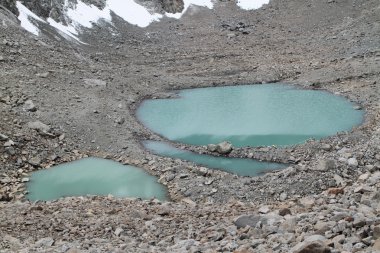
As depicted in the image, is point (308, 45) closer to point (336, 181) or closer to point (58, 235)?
point (336, 181)

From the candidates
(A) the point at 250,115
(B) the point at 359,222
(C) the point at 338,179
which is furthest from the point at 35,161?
(B) the point at 359,222

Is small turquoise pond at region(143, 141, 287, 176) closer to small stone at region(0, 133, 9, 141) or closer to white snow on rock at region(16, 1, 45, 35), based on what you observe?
small stone at region(0, 133, 9, 141)

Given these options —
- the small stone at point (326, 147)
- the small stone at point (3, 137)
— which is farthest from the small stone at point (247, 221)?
the small stone at point (3, 137)

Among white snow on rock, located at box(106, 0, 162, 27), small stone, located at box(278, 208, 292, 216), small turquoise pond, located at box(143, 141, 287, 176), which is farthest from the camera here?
white snow on rock, located at box(106, 0, 162, 27)

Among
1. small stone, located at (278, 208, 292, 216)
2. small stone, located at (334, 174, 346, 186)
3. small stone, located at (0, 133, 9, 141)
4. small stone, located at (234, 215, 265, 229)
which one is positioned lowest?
small stone, located at (234, 215, 265, 229)

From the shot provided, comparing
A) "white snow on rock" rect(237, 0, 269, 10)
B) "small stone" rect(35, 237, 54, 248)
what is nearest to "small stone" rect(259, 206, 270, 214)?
"small stone" rect(35, 237, 54, 248)

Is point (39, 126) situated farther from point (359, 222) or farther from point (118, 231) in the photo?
point (359, 222)

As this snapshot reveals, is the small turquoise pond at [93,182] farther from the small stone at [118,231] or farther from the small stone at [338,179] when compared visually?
the small stone at [338,179]
